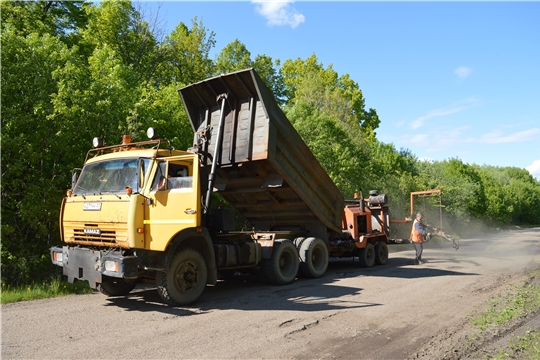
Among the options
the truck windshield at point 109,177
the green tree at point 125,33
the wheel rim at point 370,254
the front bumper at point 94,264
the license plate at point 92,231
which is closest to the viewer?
the front bumper at point 94,264

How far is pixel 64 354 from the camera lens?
4.95m

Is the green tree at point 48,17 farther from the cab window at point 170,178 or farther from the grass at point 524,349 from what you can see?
the grass at point 524,349

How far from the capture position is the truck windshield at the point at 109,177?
7.37 m

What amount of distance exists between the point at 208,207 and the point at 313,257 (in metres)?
4.07

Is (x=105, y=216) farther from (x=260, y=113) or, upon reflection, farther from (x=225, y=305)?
(x=260, y=113)

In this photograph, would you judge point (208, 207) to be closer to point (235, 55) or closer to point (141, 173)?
point (141, 173)

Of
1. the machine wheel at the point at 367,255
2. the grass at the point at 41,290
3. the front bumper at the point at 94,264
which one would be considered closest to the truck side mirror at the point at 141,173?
the front bumper at the point at 94,264

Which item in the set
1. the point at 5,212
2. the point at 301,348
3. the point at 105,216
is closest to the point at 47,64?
the point at 5,212

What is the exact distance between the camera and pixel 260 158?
8703mm

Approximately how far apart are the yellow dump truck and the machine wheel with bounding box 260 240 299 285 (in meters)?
0.02

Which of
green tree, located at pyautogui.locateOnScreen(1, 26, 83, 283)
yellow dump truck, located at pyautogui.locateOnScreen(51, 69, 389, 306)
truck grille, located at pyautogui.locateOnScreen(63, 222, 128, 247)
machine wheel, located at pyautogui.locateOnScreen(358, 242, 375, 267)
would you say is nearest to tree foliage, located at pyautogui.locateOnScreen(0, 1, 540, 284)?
green tree, located at pyautogui.locateOnScreen(1, 26, 83, 283)

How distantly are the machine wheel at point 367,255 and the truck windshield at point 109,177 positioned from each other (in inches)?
297

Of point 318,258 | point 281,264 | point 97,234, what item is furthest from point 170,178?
point 318,258

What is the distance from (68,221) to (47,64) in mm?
4628
